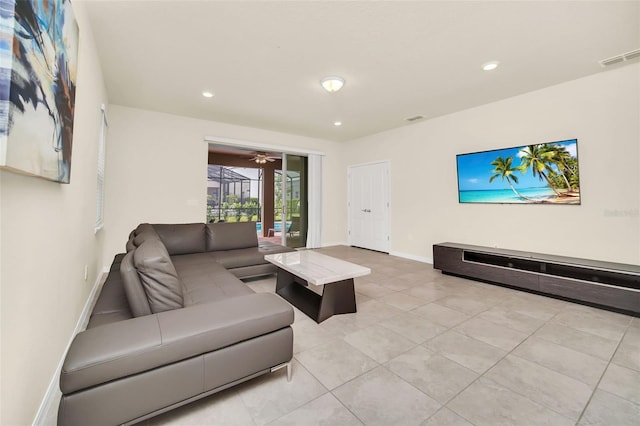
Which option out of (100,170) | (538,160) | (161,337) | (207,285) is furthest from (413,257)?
(100,170)

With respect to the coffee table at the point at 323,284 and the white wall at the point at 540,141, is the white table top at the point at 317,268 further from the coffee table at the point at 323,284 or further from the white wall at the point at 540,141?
the white wall at the point at 540,141

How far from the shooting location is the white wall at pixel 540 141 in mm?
2914

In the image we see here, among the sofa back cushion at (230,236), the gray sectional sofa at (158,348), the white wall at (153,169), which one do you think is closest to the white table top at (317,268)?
the gray sectional sofa at (158,348)

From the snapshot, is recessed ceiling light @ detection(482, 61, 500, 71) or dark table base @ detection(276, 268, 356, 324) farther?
recessed ceiling light @ detection(482, 61, 500, 71)

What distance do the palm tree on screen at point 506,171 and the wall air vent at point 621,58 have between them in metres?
1.30

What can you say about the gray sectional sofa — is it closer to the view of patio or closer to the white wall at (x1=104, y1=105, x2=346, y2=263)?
the white wall at (x1=104, y1=105, x2=346, y2=263)

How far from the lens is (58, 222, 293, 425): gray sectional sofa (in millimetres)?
1066

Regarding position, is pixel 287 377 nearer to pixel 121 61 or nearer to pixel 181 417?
pixel 181 417

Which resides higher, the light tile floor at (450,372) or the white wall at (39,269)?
the white wall at (39,269)

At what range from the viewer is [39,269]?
128 cm

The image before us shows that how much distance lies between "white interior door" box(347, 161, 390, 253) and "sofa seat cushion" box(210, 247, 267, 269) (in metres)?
3.02

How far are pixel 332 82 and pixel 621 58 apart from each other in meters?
3.09

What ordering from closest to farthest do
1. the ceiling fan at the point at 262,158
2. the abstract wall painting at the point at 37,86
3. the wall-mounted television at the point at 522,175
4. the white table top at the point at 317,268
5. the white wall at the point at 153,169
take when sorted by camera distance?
the abstract wall painting at the point at 37,86 → the white table top at the point at 317,268 → the wall-mounted television at the point at 522,175 → the white wall at the point at 153,169 → the ceiling fan at the point at 262,158

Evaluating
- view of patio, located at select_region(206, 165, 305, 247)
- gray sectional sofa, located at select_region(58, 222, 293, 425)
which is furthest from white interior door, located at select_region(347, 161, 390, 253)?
gray sectional sofa, located at select_region(58, 222, 293, 425)
